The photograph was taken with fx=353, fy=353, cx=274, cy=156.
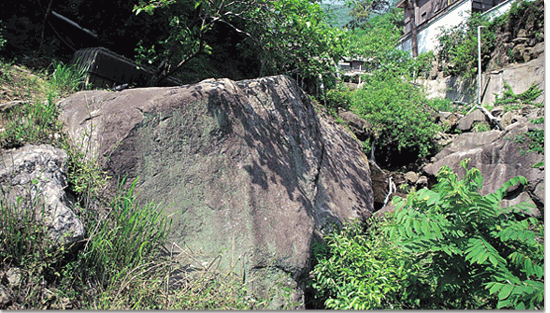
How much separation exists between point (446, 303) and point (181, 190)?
7.84ft

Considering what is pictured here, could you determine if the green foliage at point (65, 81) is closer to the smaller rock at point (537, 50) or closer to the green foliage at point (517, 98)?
the green foliage at point (517, 98)

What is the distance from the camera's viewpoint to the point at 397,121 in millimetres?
7465

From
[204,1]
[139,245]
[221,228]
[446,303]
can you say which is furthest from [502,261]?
[204,1]

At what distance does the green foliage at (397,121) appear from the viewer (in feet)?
24.4

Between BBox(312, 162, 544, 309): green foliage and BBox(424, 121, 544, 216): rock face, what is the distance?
8.69ft

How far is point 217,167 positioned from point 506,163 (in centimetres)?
490

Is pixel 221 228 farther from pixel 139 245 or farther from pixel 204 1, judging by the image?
pixel 204 1

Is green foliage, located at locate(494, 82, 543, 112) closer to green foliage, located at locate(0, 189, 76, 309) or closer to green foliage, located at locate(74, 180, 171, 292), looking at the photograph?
green foliage, located at locate(74, 180, 171, 292)

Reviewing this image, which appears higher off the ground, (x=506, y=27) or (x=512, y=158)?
(x=506, y=27)

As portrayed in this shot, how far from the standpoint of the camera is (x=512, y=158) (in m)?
5.69

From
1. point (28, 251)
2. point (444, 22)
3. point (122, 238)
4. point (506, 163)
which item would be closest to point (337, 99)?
point (506, 163)

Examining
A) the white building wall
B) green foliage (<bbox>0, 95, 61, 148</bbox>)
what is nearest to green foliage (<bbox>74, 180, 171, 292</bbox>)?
green foliage (<bbox>0, 95, 61, 148</bbox>)

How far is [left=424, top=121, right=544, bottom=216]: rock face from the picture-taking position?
535cm

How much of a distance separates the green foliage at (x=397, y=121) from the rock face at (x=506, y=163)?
3.29 ft
